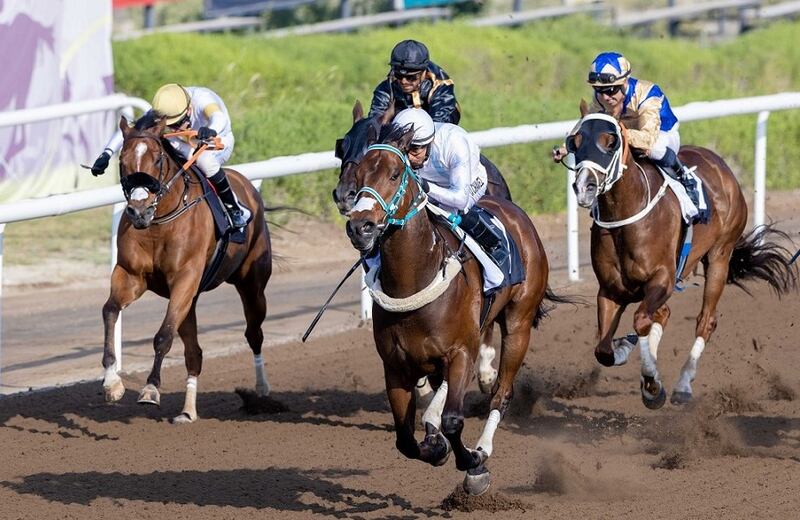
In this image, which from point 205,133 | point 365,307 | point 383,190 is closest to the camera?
point 383,190

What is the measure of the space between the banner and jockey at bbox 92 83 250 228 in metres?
5.54

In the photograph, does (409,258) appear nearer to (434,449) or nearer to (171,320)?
(434,449)

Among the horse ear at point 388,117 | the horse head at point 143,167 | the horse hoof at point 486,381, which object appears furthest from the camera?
the horse hoof at point 486,381

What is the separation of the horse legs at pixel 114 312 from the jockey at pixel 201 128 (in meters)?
0.56

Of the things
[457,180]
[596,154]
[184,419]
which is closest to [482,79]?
[184,419]

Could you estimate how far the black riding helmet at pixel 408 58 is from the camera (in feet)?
22.2

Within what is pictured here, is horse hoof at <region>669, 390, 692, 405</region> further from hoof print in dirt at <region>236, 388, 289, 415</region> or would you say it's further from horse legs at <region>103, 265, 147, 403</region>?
horse legs at <region>103, 265, 147, 403</region>

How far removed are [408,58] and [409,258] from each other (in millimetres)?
→ 1735

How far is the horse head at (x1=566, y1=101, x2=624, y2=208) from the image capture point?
21.6ft

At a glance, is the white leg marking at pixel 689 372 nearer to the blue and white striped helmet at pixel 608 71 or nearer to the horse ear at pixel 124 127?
the blue and white striped helmet at pixel 608 71

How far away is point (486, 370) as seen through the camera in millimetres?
7531

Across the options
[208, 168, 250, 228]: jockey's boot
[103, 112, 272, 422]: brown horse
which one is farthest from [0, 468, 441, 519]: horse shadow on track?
[208, 168, 250, 228]: jockey's boot

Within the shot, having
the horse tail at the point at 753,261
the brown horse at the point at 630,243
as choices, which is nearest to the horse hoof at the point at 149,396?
the brown horse at the point at 630,243

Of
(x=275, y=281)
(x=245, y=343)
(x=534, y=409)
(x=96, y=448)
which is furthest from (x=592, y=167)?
(x=275, y=281)
